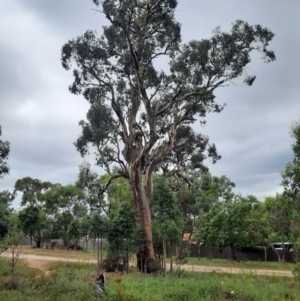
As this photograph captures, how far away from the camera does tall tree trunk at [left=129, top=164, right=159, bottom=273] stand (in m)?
Result: 18.2

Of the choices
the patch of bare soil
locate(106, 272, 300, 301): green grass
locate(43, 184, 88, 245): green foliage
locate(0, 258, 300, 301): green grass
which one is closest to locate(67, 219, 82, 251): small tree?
locate(43, 184, 88, 245): green foliage

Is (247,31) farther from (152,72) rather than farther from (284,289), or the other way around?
(284,289)

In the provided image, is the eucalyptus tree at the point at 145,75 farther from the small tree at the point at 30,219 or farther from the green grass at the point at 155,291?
the small tree at the point at 30,219

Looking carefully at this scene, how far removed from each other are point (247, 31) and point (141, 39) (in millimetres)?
4982

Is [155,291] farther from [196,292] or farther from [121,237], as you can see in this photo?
[121,237]

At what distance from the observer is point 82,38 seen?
66.2 ft

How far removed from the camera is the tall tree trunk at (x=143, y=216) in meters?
18.2

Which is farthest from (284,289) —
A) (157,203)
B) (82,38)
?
(82,38)

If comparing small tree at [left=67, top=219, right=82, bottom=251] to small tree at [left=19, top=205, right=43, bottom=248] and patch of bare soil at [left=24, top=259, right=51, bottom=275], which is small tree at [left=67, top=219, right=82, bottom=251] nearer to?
small tree at [left=19, top=205, right=43, bottom=248]

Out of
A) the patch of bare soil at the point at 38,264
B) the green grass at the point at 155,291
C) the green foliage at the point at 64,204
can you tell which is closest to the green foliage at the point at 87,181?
the green foliage at the point at 64,204

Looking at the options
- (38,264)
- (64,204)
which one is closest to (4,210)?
(64,204)

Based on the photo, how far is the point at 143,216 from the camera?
Answer: 19.0 metres

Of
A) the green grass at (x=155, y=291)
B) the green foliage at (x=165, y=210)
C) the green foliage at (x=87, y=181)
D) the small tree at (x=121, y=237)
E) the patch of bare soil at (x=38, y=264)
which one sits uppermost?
the green foliage at (x=87, y=181)

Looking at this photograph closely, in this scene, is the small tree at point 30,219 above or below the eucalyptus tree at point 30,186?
below
